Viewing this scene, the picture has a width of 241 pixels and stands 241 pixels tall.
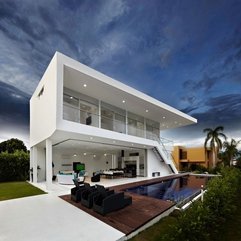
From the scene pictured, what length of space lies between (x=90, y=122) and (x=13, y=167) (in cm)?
1105

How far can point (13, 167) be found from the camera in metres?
18.1

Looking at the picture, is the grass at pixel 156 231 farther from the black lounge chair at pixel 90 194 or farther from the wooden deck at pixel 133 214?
the black lounge chair at pixel 90 194

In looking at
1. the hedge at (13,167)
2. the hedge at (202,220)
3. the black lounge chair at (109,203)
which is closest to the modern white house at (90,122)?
the hedge at (13,167)

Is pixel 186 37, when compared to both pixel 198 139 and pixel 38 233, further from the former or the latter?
pixel 198 139

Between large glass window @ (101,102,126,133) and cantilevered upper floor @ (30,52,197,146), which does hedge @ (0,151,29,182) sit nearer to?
cantilevered upper floor @ (30,52,197,146)

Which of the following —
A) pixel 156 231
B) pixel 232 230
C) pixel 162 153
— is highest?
pixel 162 153

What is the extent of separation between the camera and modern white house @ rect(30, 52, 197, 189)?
34.6 feet

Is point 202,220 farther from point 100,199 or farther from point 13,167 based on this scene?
point 13,167

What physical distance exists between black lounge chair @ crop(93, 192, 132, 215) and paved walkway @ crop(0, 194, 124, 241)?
420 millimetres

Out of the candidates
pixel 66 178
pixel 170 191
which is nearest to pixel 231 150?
pixel 170 191

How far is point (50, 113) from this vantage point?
10.8m

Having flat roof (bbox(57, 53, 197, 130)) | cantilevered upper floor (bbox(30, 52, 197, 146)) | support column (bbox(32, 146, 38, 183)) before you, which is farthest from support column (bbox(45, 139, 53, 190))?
support column (bbox(32, 146, 38, 183))

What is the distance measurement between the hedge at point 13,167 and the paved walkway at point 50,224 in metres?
11.8

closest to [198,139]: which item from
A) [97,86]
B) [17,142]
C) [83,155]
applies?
[83,155]
